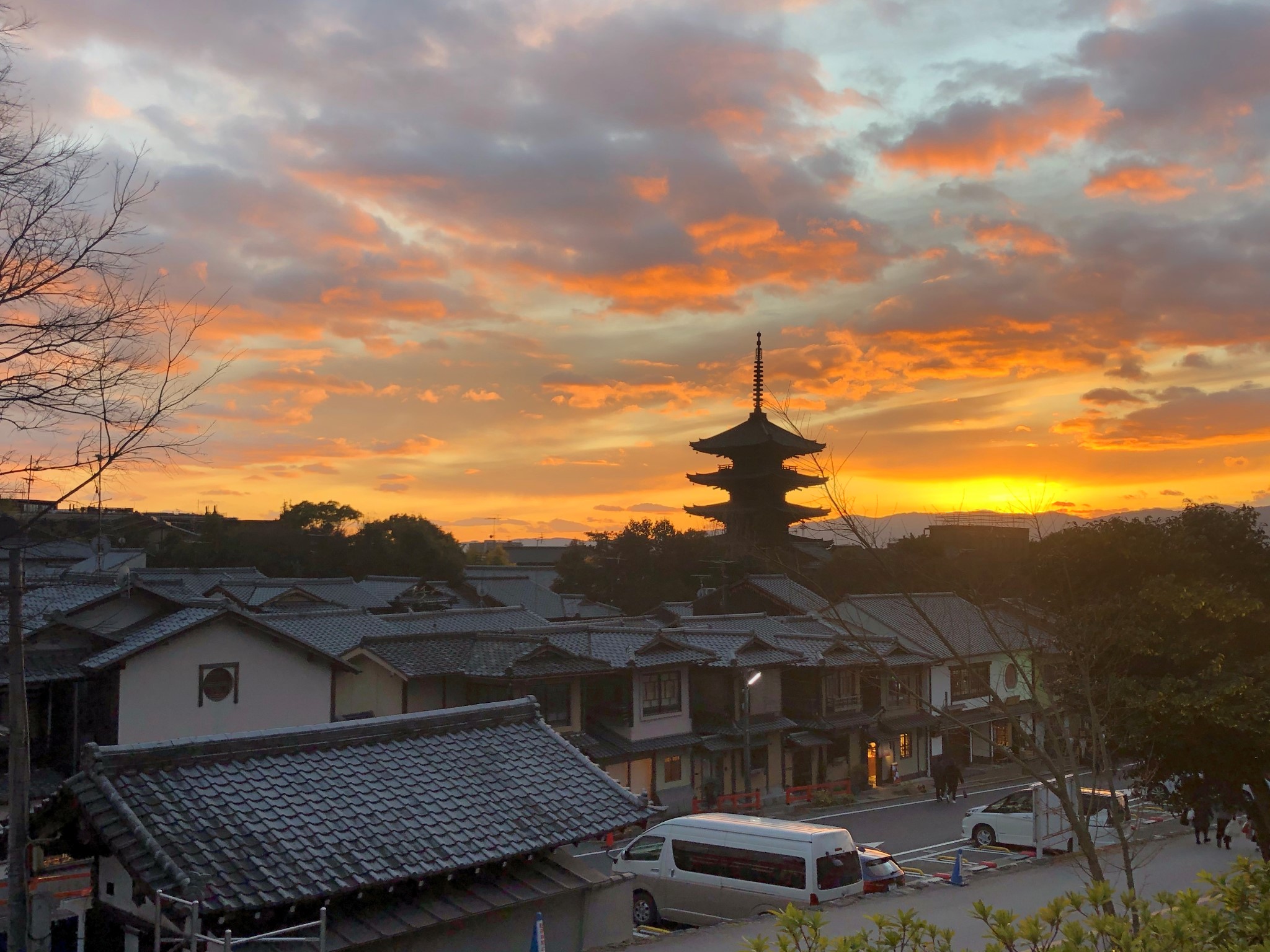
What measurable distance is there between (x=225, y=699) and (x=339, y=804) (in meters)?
18.2

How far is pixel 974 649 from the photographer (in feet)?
147

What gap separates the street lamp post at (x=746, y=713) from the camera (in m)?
33.3

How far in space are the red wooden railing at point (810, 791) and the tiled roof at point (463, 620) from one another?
11.0 m

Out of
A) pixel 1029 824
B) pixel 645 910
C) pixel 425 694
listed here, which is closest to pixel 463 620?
pixel 425 694

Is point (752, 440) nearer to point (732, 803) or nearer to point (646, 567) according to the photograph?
point (646, 567)

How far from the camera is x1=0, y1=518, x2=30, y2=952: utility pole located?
9.23 meters

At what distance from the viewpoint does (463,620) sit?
39625mm

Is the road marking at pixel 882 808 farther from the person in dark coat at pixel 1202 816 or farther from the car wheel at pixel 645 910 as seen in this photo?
the car wheel at pixel 645 910

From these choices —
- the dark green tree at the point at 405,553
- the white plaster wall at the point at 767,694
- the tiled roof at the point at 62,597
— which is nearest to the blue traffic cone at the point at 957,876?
the white plaster wall at the point at 767,694

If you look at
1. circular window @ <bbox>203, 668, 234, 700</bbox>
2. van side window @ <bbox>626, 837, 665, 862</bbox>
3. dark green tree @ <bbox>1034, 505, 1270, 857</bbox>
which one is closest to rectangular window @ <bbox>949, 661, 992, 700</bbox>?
dark green tree @ <bbox>1034, 505, 1270, 857</bbox>

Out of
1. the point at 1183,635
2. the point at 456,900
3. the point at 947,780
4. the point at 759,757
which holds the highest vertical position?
the point at 1183,635

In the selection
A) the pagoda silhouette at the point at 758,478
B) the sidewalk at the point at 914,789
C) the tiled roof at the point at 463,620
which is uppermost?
the pagoda silhouette at the point at 758,478

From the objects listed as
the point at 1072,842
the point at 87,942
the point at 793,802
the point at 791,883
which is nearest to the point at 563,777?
the point at 87,942

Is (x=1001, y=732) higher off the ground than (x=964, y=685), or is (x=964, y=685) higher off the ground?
(x=964, y=685)
